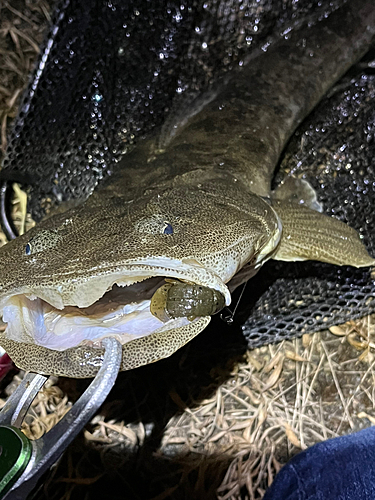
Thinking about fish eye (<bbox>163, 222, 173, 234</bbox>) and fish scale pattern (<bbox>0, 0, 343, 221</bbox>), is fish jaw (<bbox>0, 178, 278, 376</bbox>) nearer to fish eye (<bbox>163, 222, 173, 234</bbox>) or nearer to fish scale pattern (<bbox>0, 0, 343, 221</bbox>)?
fish eye (<bbox>163, 222, 173, 234</bbox>)

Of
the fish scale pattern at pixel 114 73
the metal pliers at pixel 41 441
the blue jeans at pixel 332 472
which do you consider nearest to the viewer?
the metal pliers at pixel 41 441

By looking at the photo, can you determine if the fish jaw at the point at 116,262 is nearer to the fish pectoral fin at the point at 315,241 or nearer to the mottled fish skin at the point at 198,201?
the mottled fish skin at the point at 198,201

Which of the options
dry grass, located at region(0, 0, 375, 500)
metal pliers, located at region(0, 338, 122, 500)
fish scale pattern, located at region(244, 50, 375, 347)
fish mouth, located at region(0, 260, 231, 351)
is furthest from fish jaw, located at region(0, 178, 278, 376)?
dry grass, located at region(0, 0, 375, 500)

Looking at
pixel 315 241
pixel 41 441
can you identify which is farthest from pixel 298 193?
pixel 41 441

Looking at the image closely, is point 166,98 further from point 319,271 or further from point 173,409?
point 173,409

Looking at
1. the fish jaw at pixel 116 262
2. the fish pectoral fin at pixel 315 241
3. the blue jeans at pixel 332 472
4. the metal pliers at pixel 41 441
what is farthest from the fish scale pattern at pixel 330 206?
the metal pliers at pixel 41 441

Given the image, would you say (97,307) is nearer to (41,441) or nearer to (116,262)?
(116,262)
